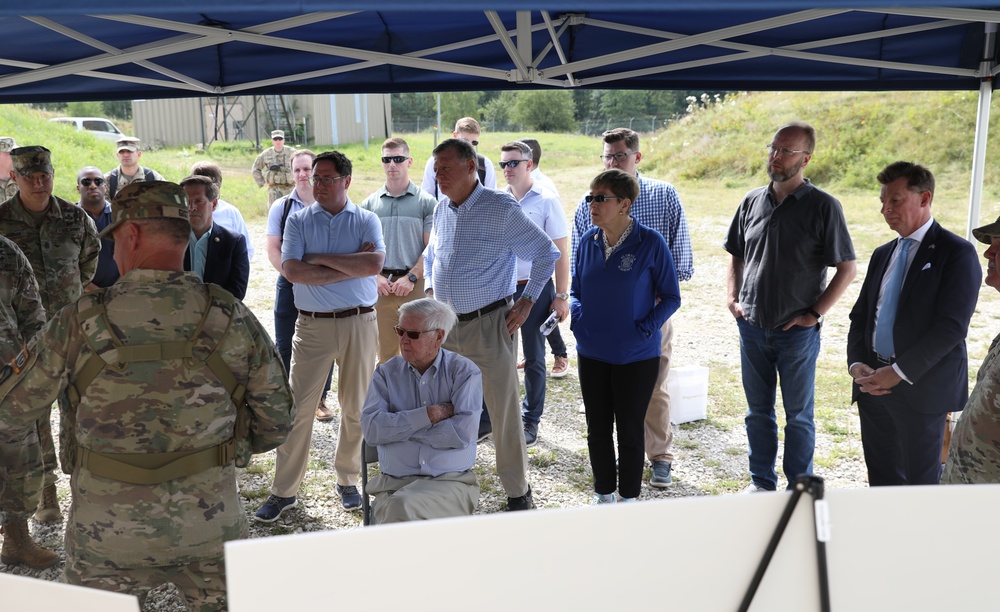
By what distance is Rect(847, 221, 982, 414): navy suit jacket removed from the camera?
3.52 meters

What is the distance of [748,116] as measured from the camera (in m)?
24.3

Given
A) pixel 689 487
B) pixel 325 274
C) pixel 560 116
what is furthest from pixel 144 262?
pixel 560 116

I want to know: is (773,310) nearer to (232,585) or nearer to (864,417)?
(864,417)

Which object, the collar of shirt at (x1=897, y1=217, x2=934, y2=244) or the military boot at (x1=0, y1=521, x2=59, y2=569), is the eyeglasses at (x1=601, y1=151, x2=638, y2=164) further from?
the military boot at (x1=0, y1=521, x2=59, y2=569)

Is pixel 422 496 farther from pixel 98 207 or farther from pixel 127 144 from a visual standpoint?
pixel 127 144

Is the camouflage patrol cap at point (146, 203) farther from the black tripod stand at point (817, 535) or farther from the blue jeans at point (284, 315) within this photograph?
the blue jeans at point (284, 315)

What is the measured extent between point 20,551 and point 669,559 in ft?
12.2

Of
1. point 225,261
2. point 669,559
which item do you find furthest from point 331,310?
point 669,559

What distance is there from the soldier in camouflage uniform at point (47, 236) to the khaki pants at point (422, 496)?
1.90 metres

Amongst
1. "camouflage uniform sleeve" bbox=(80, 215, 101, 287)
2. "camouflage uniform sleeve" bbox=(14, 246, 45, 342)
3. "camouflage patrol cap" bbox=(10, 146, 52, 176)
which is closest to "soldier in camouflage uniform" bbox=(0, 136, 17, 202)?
"camouflage uniform sleeve" bbox=(80, 215, 101, 287)

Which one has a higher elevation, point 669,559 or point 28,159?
point 28,159

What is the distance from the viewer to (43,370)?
2.29 m

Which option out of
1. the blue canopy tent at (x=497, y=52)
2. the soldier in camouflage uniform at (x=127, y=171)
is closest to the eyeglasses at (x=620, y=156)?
the blue canopy tent at (x=497, y=52)

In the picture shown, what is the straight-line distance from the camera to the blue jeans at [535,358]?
18.3 ft
